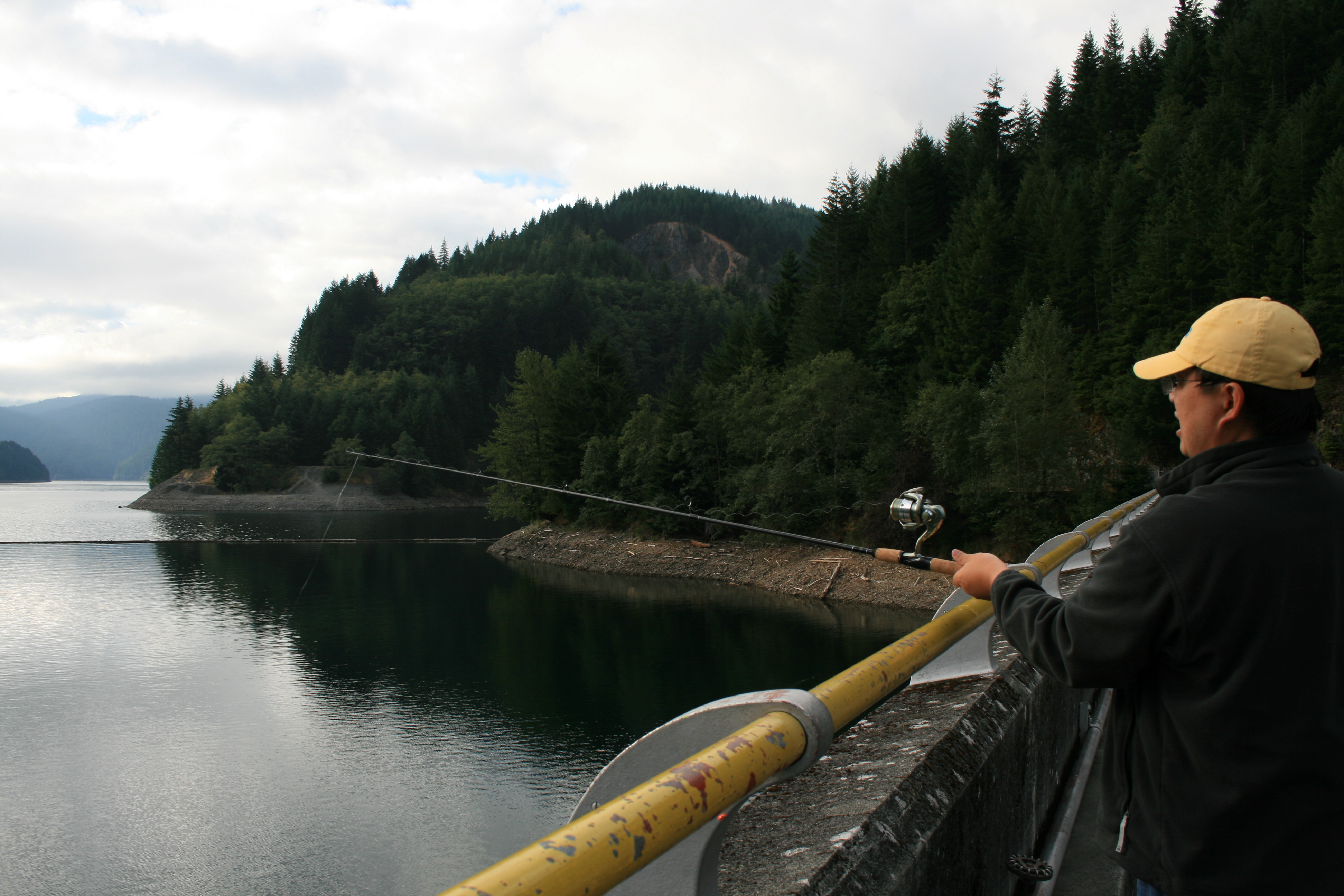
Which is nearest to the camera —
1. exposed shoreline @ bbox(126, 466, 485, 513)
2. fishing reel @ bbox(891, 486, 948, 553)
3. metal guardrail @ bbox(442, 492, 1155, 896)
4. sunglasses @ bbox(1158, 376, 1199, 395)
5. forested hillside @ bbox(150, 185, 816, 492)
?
metal guardrail @ bbox(442, 492, 1155, 896)

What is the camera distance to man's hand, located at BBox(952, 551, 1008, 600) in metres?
1.94

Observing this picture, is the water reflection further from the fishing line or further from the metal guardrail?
the metal guardrail

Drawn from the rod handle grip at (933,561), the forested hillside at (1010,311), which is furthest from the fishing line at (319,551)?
the rod handle grip at (933,561)

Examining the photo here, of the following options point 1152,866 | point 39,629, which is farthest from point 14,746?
point 1152,866

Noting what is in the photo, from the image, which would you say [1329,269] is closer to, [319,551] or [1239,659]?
[1239,659]

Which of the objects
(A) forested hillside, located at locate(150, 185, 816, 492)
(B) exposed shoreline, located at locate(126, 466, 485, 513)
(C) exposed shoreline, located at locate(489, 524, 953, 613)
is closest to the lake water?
(C) exposed shoreline, located at locate(489, 524, 953, 613)

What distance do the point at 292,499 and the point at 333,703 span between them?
2716 inches

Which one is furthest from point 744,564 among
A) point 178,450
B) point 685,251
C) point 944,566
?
point 685,251

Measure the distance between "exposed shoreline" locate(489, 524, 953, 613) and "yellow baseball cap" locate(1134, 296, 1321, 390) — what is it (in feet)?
72.6

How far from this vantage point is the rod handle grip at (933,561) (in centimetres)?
248

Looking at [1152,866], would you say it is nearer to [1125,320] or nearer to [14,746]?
[14,746]

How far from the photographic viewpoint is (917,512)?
3107 mm

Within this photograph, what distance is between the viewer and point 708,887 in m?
1.39

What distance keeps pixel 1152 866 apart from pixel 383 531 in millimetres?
61516
